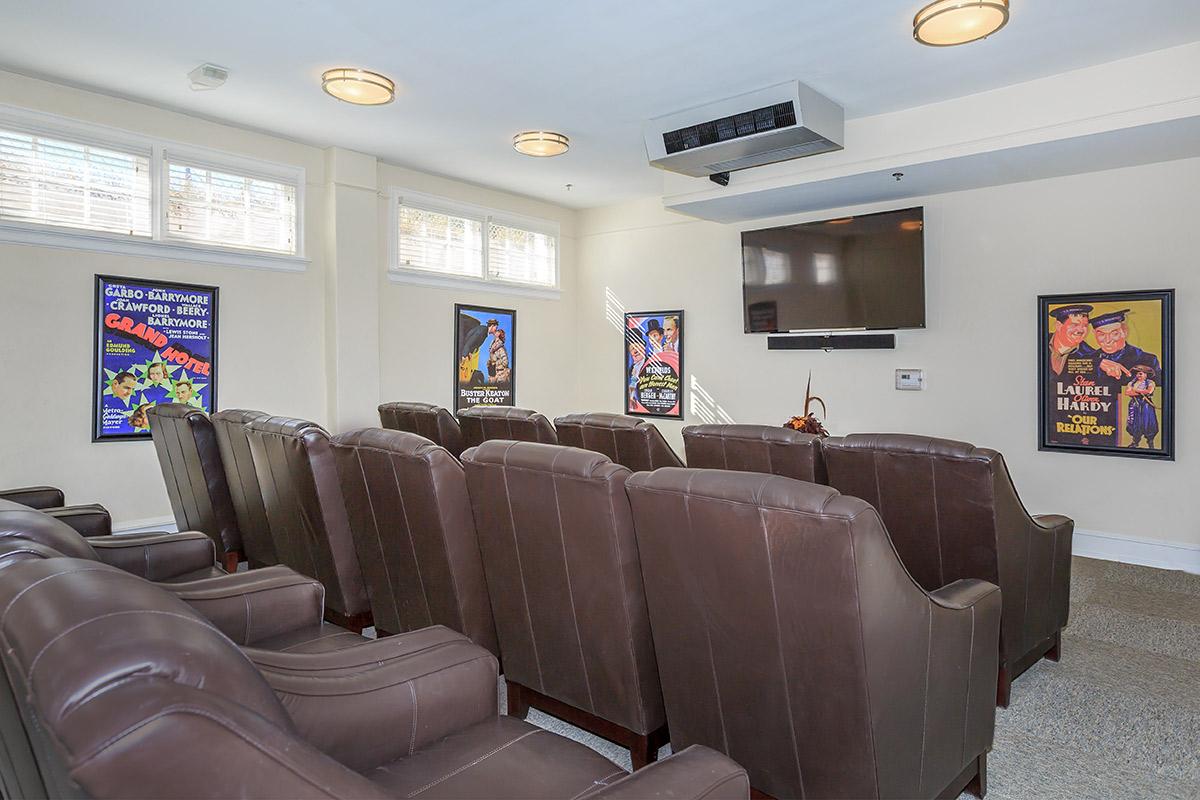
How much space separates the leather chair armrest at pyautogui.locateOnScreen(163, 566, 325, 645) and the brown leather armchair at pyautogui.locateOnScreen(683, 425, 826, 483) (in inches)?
56.6

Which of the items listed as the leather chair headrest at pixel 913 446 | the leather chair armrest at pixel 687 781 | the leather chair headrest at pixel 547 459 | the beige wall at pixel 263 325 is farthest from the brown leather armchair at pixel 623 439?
the beige wall at pixel 263 325

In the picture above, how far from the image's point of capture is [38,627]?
74cm

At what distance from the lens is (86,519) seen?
2.91m

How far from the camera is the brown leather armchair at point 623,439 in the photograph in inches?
141

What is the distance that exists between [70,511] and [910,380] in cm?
572

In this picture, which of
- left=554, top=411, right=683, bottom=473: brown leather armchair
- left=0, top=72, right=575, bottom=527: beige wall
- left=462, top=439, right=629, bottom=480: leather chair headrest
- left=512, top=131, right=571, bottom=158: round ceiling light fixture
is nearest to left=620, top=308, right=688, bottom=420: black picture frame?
left=0, top=72, right=575, bottom=527: beige wall

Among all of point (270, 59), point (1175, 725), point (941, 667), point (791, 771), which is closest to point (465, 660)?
point (791, 771)

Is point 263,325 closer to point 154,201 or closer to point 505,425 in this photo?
point 154,201

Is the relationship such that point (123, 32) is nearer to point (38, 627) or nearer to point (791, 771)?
point (38, 627)

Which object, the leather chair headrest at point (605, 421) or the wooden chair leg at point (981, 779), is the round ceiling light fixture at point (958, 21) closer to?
the leather chair headrest at point (605, 421)

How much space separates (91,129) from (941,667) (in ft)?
19.0

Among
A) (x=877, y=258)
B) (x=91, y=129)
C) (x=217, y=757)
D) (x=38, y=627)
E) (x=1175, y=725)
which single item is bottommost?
(x=1175, y=725)

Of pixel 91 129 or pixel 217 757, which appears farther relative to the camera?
pixel 91 129

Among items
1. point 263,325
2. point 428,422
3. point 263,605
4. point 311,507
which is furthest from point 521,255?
point 263,605
